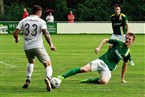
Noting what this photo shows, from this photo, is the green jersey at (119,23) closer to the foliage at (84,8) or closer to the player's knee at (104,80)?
the player's knee at (104,80)

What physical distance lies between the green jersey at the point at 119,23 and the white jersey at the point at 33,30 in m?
7.33

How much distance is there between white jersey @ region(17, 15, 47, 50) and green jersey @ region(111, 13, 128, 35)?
7.33m

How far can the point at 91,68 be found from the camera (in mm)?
14812

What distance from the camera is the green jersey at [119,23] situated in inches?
819

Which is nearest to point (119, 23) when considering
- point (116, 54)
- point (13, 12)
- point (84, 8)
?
point (116, 54)

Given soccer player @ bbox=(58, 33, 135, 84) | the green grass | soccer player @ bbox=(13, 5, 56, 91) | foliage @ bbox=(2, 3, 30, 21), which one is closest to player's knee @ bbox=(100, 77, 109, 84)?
soccer player @ bbox=(58, 33, 135, 84)

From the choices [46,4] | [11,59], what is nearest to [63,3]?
[46,4]

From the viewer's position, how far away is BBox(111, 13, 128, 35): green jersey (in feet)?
68.3

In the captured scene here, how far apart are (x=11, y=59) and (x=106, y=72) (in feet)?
27.1

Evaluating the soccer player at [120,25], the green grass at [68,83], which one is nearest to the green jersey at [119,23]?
the soccer player at [120,25]

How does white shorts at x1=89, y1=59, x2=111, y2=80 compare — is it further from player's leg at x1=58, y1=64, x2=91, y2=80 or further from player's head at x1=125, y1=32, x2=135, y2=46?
player's head at x1=125, y1=32, x2=135, y2=46

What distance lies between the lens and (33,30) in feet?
45.3

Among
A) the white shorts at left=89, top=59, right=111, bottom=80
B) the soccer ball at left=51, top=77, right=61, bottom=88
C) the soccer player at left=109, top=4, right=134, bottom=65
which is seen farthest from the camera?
the soccer player at left=109, top=4, right=134, bottom=65

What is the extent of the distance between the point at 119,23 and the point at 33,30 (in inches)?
296
